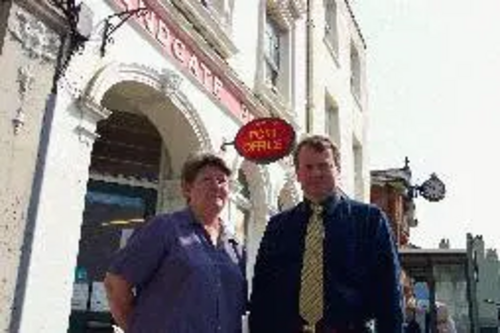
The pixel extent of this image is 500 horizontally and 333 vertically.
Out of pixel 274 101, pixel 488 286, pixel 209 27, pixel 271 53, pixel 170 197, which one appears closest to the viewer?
pixel 488 286

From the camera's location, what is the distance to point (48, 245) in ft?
18.5

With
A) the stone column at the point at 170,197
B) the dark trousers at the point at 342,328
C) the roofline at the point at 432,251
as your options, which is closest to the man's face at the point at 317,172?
the dark trousers at the point at 342,328

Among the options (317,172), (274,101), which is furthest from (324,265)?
(274,101)

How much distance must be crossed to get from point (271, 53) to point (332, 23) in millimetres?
4992

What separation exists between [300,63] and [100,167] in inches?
223

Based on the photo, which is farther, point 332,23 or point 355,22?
point 355,22

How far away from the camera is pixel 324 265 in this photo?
10.4ft

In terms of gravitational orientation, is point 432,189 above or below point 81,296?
above

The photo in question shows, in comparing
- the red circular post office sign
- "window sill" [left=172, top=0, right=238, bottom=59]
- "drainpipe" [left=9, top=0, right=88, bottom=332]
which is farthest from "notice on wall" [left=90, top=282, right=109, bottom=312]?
"window sill" [left=172, top=0, right=238, bottom=59]

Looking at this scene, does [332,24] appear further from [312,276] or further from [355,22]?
[312,276]

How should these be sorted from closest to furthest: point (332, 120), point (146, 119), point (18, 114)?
point (18, 114) < point (146, 119) < point (332, 120)

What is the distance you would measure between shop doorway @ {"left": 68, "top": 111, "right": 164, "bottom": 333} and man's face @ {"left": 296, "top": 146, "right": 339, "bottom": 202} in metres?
5.66

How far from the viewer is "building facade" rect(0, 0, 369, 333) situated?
18.8ft

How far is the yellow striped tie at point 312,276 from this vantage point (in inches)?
121
